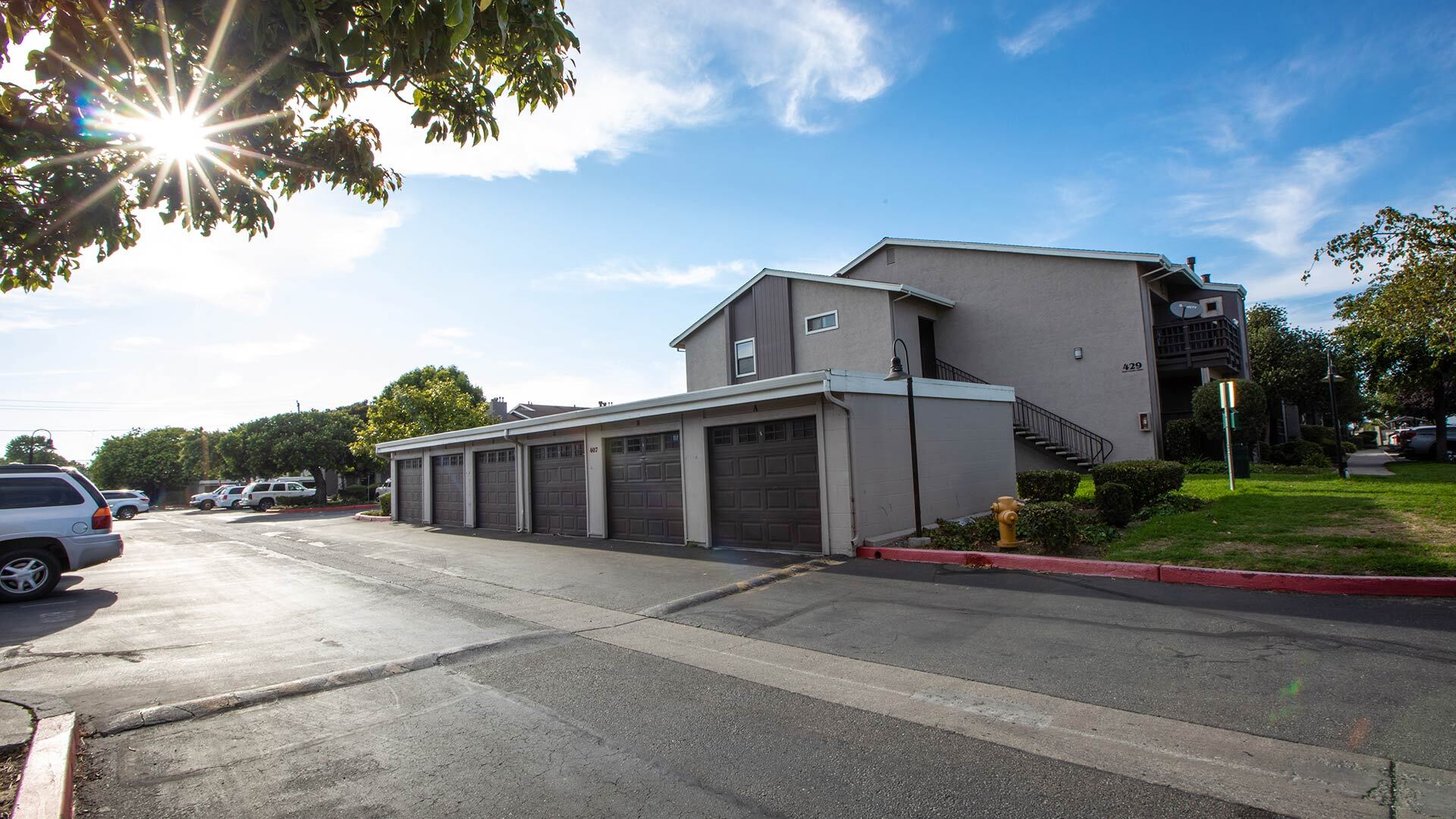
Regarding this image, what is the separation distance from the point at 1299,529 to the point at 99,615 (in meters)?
15.4

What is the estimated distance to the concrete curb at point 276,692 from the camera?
4820 millimetres

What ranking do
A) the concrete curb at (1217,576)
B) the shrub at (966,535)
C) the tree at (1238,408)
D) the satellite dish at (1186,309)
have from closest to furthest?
the concrete curb at (1217,576), the shrub at (966,535), the tree at (1238,408), the satellite dish at (1186,309)

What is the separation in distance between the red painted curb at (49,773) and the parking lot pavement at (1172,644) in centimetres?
479

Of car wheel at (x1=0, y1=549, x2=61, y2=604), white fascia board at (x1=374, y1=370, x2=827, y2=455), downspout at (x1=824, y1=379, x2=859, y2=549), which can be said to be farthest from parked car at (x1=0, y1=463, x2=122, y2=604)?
downspout at (x1=824, y1=379, x2=859, y2=549)

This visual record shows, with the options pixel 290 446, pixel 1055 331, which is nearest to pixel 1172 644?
pixel 1055 331

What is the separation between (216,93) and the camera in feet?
14.5

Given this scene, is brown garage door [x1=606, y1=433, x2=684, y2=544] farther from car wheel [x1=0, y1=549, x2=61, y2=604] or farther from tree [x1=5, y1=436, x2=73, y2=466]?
tree [x1=5, y1=436, x2=73, y2=466]

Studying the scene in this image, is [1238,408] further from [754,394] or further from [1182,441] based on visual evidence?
[754,394]

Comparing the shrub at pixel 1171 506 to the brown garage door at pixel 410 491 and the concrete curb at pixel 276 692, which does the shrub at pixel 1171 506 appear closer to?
the concrete curb at pixel 276 692

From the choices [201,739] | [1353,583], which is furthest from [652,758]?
[1353,583]

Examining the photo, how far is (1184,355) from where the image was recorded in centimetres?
1989

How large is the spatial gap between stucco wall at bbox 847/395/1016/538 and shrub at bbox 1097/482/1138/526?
2.96 metres

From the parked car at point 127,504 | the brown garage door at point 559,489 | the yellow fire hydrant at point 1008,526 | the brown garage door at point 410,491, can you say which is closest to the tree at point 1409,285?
the yellow fire hydrant at point 1008,526

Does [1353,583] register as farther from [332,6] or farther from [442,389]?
[442,389]
